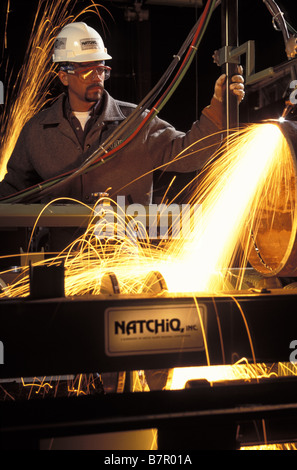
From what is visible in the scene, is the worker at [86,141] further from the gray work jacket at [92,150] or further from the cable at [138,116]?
the cable at [138,116]

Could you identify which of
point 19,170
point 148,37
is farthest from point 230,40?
point 148,37

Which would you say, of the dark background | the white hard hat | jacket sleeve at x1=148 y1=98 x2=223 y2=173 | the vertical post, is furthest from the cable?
the dark background

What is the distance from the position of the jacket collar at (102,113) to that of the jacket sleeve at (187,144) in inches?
12.8

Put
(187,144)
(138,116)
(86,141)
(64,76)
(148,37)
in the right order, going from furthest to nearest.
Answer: (148,37) → (64,76) → (86,141) → (187,144) → (138,116)

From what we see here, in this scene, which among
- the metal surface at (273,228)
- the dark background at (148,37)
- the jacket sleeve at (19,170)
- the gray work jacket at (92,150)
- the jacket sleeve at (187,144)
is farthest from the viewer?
the dark background at (148,37)

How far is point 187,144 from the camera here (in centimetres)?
399

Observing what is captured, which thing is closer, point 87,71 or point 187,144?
point 187,144

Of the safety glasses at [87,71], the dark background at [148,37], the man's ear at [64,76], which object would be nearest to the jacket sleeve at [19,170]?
the man's ear at [64,76]

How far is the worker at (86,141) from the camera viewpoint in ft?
A: 13.5

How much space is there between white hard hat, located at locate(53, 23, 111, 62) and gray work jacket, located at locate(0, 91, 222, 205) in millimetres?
309

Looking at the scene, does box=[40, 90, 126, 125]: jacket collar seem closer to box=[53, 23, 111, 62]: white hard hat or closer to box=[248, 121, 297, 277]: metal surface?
box=[53, 23, 111, 62]: white hard hat

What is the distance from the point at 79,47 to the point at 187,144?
47.8 inches

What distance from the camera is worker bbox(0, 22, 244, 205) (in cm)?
410

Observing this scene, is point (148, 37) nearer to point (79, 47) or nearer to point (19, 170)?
point (79, 47)
